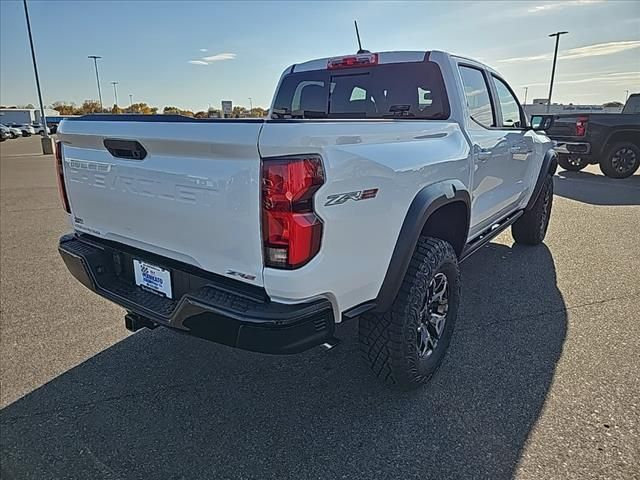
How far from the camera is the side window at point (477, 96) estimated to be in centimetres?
361

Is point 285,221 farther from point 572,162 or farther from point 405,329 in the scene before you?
point 572,162

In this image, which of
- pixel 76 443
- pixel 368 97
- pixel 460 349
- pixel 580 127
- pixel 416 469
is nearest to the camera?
pixel 416 469

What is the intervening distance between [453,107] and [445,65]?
33 cm

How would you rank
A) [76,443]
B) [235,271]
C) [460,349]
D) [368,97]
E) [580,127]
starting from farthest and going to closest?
[580,127]
[368,97]
[460,349]
[76,443]
[235,271]

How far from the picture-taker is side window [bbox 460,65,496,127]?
3.61 meters

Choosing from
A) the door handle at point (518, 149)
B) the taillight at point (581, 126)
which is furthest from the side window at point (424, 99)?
the taillight at point (581, 126)

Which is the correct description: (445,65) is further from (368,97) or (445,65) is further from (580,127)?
(580,127)

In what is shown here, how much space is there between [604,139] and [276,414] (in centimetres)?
1153

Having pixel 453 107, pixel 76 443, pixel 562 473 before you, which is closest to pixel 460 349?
pixel 562 473

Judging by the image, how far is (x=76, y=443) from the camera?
7.76 feet

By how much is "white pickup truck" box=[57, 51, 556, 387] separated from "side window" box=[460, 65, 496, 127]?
0.18 m

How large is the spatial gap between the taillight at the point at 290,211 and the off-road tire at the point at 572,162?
11.8 metres

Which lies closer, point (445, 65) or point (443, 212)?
point (443, 212)

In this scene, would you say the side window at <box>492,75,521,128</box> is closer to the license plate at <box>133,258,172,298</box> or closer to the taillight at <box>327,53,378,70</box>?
the taillight at <box>327,53,378,70</box>
